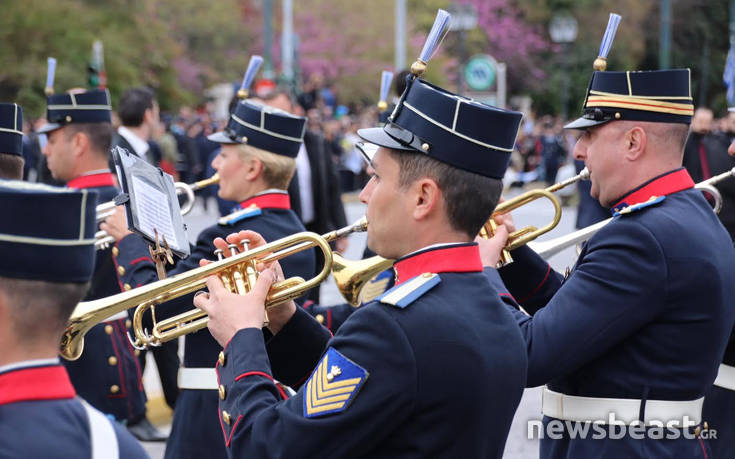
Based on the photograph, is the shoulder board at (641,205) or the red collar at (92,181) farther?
the red collar at (92,181)

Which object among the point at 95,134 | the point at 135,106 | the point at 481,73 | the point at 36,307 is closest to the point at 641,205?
the point at 36,307

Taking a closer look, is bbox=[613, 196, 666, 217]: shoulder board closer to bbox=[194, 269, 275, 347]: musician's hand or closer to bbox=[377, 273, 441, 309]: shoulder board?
bbox=[377, 273, 441, 309]: shoulder board

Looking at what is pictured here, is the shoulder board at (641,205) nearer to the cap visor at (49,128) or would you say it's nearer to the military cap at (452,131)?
the military cap at (452,131)

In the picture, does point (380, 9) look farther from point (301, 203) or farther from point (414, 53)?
point (301, 203)

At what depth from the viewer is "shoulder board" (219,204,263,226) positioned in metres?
4.07

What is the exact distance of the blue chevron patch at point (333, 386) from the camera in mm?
2318

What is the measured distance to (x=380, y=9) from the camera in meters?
41.0

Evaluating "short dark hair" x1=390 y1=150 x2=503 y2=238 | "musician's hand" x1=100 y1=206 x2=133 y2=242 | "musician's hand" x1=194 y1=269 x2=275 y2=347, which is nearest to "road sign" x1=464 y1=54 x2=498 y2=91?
"musician's hand" x1=100 y1=206 x2=133 y2=242

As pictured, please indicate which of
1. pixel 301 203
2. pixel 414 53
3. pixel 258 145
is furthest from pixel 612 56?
pixel 258 145

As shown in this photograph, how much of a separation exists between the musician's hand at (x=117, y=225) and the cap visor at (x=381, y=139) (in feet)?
5.78

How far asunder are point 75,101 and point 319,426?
356 cm

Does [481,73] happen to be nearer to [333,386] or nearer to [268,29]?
[268,29]

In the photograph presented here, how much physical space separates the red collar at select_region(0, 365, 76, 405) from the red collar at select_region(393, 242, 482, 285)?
84cm

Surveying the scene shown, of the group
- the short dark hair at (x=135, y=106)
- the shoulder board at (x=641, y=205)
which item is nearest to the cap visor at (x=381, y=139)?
the shoulder board at (x=641, y=205)
